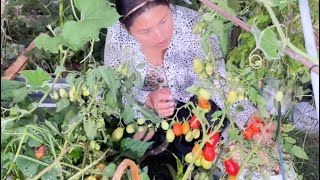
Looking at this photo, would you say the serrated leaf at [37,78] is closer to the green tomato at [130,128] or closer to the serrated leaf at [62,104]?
the serrated leaf at [62,104]

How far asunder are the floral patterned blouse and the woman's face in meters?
0.02

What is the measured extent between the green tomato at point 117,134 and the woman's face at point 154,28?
182mm

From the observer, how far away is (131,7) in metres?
1.23

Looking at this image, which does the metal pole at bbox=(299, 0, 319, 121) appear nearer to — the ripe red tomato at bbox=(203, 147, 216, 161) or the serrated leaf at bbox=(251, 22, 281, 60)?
the serrated leaf at bbox=(251, 22, 281, 60)

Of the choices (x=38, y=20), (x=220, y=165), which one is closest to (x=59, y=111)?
(x=220, y=165)

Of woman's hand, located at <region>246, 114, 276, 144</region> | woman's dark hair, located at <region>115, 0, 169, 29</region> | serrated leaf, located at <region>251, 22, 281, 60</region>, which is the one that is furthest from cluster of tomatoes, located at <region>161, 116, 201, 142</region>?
serrated leaf, located at <region>251, 22, 281, 60</region>

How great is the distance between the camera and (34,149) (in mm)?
1055

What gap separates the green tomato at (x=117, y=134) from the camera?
122 centimetres

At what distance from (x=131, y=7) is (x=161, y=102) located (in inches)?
8.0

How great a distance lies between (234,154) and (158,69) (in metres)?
0.24

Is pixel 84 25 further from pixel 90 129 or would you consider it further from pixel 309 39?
pixel 309 39

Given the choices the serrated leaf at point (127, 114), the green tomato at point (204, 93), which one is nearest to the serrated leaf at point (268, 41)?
the green tomato at point (204, 93)

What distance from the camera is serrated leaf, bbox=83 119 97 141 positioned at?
106 centimetres

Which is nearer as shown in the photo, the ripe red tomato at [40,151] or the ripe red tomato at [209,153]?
the ripe red tomato at [40,151]
